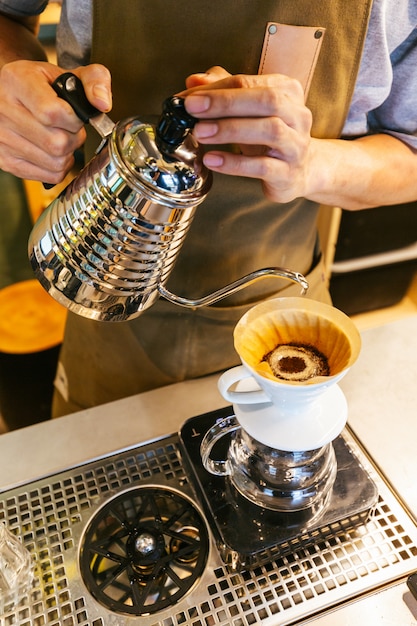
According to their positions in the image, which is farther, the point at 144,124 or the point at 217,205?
the point at 217,205

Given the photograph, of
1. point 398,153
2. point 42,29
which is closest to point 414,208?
point 398,153

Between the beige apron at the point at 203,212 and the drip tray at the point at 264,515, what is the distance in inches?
12.1

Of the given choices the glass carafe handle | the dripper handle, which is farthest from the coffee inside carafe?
the dripper handle

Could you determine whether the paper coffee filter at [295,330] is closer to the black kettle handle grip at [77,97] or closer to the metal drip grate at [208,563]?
the metal drip grate at [208,563]

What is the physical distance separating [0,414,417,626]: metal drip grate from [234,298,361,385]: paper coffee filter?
20cm

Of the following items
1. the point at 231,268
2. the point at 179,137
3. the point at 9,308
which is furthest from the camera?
the point at 9,308

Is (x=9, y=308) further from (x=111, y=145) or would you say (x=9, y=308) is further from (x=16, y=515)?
(x=111, y=145)

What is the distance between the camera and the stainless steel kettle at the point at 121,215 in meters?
0.58

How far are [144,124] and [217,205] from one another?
1.13ft

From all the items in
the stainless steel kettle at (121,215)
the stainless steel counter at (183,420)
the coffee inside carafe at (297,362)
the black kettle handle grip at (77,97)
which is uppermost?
the black kettle handle grip at (77,97)

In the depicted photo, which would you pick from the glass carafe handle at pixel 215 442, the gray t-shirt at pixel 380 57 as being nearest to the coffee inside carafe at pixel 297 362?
the glass carafe handle at pixel 215 442

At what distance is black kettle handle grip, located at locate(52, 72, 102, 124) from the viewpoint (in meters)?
0.63

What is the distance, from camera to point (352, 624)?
2.22 feet

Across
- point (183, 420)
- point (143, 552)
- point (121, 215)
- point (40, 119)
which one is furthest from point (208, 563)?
point (40, 119)
